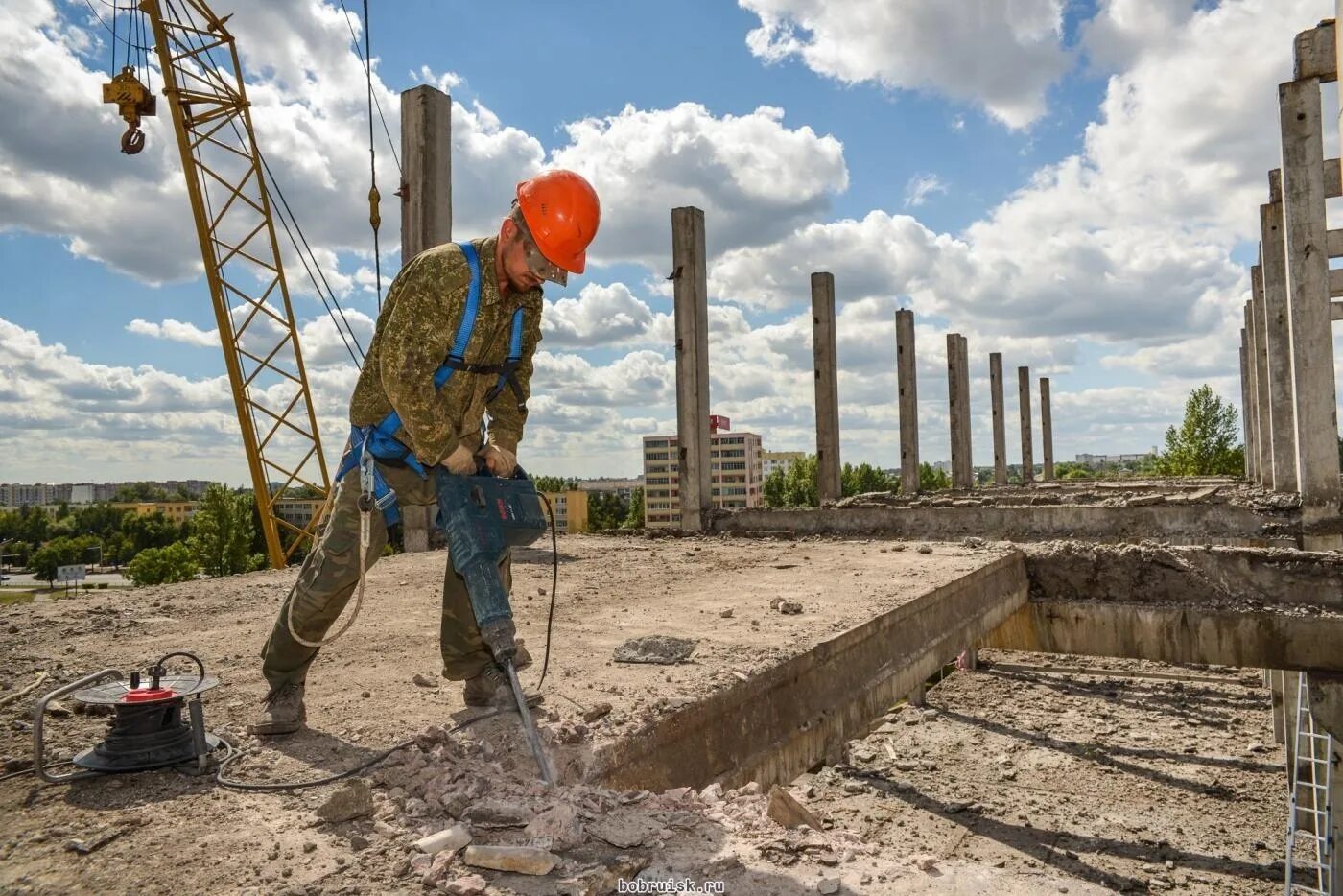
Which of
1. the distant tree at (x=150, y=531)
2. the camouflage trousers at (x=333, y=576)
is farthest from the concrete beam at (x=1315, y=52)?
the distant tree at (x=150, y=531)

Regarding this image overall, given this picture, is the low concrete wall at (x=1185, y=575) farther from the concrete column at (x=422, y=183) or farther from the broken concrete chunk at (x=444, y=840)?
the broken concrete chunk at (x=444, y=840)

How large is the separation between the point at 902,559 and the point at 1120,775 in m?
4.98

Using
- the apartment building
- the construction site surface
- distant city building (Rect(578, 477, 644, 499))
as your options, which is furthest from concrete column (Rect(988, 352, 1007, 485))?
distant city building (Rect(578, 477, 644, 499))

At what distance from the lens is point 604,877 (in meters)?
1.92

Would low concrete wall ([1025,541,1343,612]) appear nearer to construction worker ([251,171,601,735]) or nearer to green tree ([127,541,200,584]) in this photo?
construction worker ([251,171,601,735])

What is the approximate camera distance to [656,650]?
3.93 m

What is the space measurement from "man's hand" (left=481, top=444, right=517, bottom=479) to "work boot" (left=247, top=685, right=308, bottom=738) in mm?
1094

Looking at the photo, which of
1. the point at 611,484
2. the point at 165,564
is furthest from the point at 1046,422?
the point at 611,484

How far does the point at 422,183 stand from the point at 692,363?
12.2ft

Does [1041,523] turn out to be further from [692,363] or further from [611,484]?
[611,484]

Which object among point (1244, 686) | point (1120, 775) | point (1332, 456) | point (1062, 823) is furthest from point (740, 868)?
point (1244, 686)

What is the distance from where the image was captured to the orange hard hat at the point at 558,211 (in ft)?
9.58

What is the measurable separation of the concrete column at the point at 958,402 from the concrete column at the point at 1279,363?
9139 mm

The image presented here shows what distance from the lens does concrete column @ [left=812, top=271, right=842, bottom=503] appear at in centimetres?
1239
